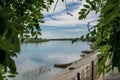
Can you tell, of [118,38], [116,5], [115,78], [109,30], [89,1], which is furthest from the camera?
[115,78]

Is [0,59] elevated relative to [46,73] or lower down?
elevated

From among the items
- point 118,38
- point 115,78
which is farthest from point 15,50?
point 115,78

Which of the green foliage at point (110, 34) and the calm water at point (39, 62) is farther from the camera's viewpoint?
the calm water at point (39, 62)

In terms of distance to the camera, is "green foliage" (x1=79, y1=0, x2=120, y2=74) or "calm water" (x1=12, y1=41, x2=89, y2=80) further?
"calm water" (x1=12, y1=41, x2=89, y2=80)

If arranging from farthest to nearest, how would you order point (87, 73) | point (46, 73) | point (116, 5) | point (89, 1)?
point (46, 73)
point (87, 73)
point (89, 1)
point (116, 5)

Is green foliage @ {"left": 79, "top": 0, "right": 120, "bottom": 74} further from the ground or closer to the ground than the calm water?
further from the ground

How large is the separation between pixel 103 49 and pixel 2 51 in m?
1.62

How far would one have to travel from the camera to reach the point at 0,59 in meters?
0.86

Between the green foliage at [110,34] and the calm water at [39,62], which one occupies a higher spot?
the green foliage at [110,34]

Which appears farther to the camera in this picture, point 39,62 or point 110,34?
point 39,62

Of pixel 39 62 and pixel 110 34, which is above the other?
pixel 110 34

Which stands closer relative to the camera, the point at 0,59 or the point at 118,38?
the point at 0,59

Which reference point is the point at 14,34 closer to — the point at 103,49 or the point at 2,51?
the point at 2,51

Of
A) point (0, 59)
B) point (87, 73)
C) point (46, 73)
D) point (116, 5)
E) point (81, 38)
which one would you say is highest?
point (116, 5)
